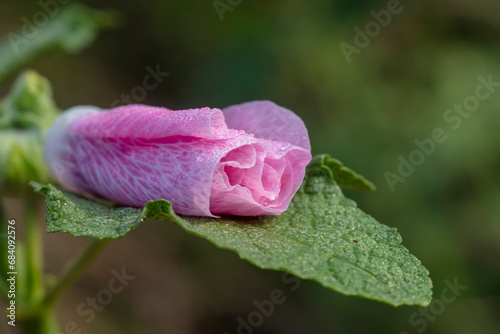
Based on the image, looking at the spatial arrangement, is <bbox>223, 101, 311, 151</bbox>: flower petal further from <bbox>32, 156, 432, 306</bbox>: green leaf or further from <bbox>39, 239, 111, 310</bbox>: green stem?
<bbox>39, 239, 111, 310</bbox>: green stem

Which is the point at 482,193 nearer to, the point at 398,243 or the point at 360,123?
the point at 360,123

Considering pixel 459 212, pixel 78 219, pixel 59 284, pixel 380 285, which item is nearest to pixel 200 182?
pixel 78 219
